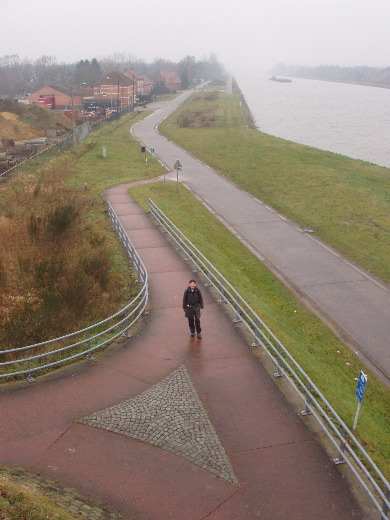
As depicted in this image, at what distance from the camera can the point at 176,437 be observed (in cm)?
757

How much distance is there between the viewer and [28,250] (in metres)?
16.6

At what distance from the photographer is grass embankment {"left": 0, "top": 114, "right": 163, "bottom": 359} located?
12555 millimetres

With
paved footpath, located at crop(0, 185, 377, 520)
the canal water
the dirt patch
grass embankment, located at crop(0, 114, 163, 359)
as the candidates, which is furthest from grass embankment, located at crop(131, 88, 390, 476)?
the dirt patch

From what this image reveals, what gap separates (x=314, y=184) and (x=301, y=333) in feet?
60.2

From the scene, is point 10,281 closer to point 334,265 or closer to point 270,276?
point 270,276

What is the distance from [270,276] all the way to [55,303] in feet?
22.6

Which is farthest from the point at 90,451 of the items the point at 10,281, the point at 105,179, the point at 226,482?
the point at 105,179

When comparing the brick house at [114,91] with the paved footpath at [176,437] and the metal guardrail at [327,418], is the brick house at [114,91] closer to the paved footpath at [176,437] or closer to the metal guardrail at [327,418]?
the metal guardrail at [327,418]

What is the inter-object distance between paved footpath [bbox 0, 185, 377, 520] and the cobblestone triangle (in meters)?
0.02

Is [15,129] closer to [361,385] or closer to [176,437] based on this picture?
[176,437]

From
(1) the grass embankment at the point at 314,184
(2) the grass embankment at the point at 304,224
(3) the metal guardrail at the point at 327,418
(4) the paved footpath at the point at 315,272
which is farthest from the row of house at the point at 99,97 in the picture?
(3) the metal guardrail at the point at 327,418

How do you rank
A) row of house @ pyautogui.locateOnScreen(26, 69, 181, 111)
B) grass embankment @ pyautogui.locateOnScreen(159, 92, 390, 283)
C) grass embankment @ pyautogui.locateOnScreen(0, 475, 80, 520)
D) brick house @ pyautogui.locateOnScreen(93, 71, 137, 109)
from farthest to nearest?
brick house @ pyautogui.locateOnScreen(93, 71, 137, 109) < row of house @ pyautogui.locateOnScreen(26, 69, 181, 111) < grass embankment @ pyautogui.locateOnScreen(159, 92, 390, 283) < grass embankment @ pyautogui.locateOnScreen(0, 475, 80, 520)

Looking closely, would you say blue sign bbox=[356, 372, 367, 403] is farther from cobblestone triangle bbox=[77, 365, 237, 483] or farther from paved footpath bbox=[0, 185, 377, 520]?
cobblestone triangle bbox=[77, 365, 237, 483]

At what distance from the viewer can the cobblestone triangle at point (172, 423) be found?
720cm
